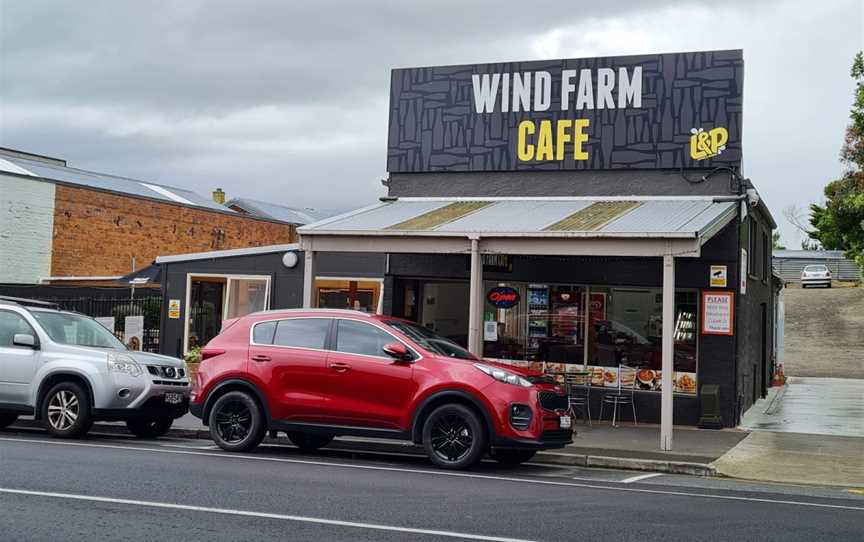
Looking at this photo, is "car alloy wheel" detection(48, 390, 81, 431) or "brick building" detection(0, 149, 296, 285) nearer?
"car alloy wheel" detection(48, 390, 81, 431)

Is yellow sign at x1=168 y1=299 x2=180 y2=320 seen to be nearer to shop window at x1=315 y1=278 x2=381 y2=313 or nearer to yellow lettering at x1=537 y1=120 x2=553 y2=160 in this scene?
shop window at x1=315 y1=278 x2=381 y2=313

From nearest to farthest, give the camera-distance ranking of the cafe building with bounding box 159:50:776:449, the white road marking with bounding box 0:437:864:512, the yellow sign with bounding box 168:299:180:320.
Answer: the white road marking with bounding box 0:437:864:512 → the cafe building with bounding box 159:50:776:449 → the yellow sign with bounding box 168:299:180:320

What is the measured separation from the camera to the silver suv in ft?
41.3

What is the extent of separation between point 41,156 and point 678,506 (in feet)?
118

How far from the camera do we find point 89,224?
32.4 metres

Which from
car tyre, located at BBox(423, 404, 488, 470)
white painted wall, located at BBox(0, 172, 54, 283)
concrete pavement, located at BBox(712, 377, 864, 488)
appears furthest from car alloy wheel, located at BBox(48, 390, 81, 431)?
white painted wall, located at BBox(0, 172, 54, 283)

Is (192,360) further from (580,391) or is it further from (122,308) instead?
(580,391)

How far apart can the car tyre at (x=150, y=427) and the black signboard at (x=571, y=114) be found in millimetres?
6833

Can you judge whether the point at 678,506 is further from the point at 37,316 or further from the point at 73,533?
the point at 37,316

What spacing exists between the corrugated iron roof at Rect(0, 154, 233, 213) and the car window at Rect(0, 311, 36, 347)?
1824cm

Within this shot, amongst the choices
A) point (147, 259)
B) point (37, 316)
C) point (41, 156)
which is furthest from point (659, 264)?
point (41, 156)

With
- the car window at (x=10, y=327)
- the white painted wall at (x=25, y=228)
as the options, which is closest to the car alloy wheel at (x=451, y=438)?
the car window at (x=10, y=327)

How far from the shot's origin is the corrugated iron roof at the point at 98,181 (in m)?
31.7

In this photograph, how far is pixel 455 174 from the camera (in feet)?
58.7
